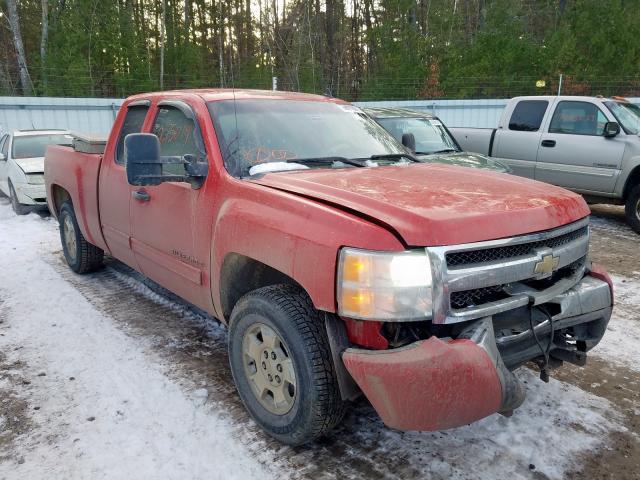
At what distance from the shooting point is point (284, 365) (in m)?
2.72

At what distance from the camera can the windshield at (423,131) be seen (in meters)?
8.03

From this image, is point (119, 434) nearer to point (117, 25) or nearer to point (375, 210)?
point (375, 210)

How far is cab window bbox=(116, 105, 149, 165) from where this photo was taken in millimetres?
4267

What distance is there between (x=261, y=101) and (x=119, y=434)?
228 cm

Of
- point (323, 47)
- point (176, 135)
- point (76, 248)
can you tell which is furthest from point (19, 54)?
point (176, 135)

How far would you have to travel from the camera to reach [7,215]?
364 inches

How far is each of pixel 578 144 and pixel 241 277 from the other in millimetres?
6809

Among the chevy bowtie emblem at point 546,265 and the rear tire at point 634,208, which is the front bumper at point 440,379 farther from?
the rear tire at point 634,208

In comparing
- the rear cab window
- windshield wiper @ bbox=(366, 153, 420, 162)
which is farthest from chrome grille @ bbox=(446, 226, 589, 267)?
the rear cab window

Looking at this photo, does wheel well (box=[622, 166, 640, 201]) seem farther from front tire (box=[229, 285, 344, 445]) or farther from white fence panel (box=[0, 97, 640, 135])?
white fence panel (box=[0, 97, 640, 135])

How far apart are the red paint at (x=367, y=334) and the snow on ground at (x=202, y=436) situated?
697 millimetres

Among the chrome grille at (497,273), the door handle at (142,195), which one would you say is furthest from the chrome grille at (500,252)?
the door handle at (142,195)

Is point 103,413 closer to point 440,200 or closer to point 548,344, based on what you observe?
point 440,200

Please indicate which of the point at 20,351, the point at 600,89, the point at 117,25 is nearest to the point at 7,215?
the point at 20,351
